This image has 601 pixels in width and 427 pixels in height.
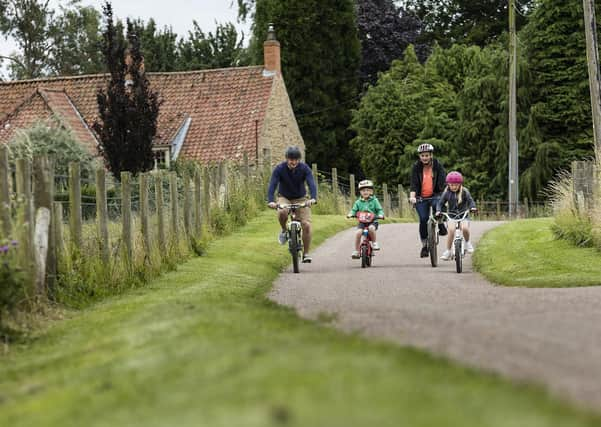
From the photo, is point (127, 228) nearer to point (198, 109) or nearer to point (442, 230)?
point (442, 230)

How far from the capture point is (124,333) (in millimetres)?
10617

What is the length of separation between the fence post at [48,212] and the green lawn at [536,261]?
21.1 feet

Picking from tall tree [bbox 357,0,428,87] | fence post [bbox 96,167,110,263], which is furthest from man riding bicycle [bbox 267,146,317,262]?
tall tree [bbox 357,0,428,87]

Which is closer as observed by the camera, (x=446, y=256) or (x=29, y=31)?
(x=446, y=256)

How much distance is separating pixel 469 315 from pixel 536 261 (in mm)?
8463

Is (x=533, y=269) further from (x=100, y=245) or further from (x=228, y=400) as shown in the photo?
(x=228, y=400)

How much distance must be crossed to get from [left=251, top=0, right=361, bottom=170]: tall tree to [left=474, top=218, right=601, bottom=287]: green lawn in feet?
132

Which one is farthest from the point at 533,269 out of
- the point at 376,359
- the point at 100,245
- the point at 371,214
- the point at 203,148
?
the point at 203,148

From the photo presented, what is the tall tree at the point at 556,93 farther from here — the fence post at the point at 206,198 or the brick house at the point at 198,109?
the fence post at the point at 206,198

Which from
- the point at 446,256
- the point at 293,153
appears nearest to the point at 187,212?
the point at 293,153

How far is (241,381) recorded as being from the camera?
6.51 metres

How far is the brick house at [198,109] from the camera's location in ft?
161

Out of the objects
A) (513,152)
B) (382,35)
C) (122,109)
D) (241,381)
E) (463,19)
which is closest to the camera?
(241,381)

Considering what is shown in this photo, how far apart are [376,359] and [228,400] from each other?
131 centimetres
